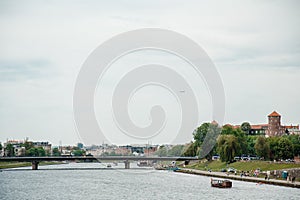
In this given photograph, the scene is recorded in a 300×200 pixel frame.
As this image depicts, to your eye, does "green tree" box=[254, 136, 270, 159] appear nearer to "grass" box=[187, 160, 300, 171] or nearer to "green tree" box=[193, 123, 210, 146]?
"grass" box=[187, 160, 300, 171]

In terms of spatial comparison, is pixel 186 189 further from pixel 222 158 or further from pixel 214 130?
pixel 214 130

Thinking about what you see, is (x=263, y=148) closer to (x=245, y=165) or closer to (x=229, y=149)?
(x=229, y=149)

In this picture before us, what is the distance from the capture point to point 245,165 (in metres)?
116

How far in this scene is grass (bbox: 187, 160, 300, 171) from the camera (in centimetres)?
9875

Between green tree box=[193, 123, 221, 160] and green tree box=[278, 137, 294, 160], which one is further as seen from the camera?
green tree box=[193, 123, 221, 160]

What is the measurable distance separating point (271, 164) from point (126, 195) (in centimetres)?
4039

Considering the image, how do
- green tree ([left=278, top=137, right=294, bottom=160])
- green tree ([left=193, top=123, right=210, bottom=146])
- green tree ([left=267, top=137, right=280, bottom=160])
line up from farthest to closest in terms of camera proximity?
green tree ([left=193, top=123, right=210, bottom=146]), green tree ([left=267, top=137, right=280, bottom=160]), green tree ([left=278, top=137, right=294, bottom=160])

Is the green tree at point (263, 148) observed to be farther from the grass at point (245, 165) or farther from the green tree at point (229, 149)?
the grass at point (245, 165)

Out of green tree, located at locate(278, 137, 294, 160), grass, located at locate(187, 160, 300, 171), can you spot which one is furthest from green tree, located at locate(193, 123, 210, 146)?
green tree, located at locate(278, 137, 294, 160)

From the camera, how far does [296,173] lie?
8769cm

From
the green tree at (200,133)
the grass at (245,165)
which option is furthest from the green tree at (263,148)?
the green tree at (200,133)

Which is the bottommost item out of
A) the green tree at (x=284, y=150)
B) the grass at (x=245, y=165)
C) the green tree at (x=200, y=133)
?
the grass at (x=245, y=165)

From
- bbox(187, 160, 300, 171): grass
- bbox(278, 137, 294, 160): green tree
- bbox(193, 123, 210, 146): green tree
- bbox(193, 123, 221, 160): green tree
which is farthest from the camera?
bbox(193, 123, 210, 146): green tree

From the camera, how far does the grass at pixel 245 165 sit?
98750mm
